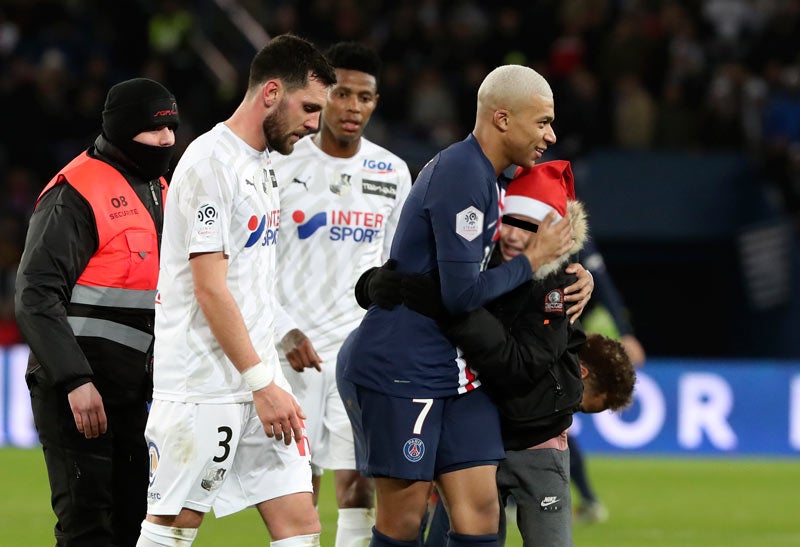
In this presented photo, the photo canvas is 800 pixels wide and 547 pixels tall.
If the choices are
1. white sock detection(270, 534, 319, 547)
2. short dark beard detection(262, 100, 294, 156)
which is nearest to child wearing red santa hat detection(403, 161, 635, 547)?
short dark beard detection(262, 100, 294, 156)

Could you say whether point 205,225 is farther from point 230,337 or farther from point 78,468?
point 78,468

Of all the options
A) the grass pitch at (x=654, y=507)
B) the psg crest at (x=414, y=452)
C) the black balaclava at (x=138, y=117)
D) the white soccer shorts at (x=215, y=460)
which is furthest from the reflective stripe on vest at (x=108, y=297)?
the grass pitch at (x=654, y=507)

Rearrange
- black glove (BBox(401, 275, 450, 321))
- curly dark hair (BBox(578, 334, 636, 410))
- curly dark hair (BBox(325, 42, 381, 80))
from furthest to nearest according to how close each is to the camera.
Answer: curly dark hair (BBox(325, 42, 381, 80)) < curly dark hair (BBox(578, 334, 636, 410)) < black glove (BBox(401, 275, 450, 321))

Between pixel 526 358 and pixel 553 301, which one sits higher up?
pixel 553 301

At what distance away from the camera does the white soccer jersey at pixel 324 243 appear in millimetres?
6812

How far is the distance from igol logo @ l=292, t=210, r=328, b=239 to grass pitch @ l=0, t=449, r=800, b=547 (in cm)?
249

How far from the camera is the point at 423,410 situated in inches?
207

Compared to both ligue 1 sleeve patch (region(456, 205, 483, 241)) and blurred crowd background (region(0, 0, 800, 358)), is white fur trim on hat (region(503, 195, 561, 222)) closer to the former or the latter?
ligue 1 sleeve patch (region(456, 205, 483, 241))

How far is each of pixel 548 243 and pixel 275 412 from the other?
1.16 metres

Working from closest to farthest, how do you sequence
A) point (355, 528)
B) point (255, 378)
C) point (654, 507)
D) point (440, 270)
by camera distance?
point (255, 378) < point (440, 270) < point (355, 528) < point (654, 507)

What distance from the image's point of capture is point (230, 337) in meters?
4.93

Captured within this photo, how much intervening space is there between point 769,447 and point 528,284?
10747mm

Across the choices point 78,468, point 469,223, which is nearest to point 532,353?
point 469,223

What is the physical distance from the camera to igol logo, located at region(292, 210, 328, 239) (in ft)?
22.3
